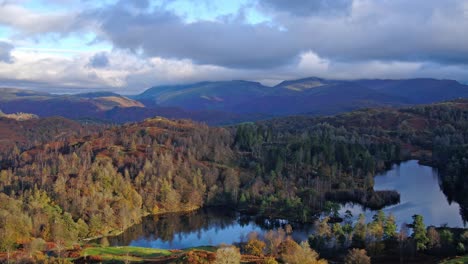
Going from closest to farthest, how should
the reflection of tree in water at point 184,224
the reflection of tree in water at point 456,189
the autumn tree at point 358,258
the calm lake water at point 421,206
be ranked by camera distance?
1. the autumn tree at point 358,258
2. the reflection of tree in water at point 184,224
3. the calm lake water at point 421,206
4. the reflection of tree in water at point 456,189

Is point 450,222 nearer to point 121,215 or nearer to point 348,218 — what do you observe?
point 348,218

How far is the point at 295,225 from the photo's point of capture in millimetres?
144875

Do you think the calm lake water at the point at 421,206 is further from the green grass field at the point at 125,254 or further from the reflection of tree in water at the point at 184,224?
the green grass field at the point at 125,254

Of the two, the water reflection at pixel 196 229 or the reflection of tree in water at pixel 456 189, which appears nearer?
the water reflection at pixel 196 229

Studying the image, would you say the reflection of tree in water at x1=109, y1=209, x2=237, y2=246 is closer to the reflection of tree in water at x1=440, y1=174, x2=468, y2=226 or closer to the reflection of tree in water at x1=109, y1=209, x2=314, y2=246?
the reflection of tree in water at x1=109, y1=209, x2=314, y2=246

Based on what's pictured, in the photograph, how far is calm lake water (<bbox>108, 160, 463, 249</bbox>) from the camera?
132125 mm

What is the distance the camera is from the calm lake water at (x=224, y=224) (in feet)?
433

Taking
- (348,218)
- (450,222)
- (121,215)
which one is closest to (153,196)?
(121,215)

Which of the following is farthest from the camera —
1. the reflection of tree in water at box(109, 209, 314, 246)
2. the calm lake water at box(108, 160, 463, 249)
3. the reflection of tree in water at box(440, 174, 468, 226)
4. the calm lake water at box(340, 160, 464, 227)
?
the reflection of tree in water at box(440, 174, 468, 226)

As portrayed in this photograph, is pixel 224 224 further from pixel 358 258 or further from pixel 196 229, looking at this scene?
pixel 358 258

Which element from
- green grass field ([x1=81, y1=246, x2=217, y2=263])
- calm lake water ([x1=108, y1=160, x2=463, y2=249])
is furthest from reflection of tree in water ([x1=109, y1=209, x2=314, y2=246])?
green grass field ([x1=81, y1=246, x2=217, y2=263])

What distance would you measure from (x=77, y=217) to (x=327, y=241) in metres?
80.5

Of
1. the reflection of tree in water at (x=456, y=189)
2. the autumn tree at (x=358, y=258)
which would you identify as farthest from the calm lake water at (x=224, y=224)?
the autumn tree at (x=358, y=258)

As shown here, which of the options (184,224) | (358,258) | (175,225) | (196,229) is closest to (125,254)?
(358,258)
